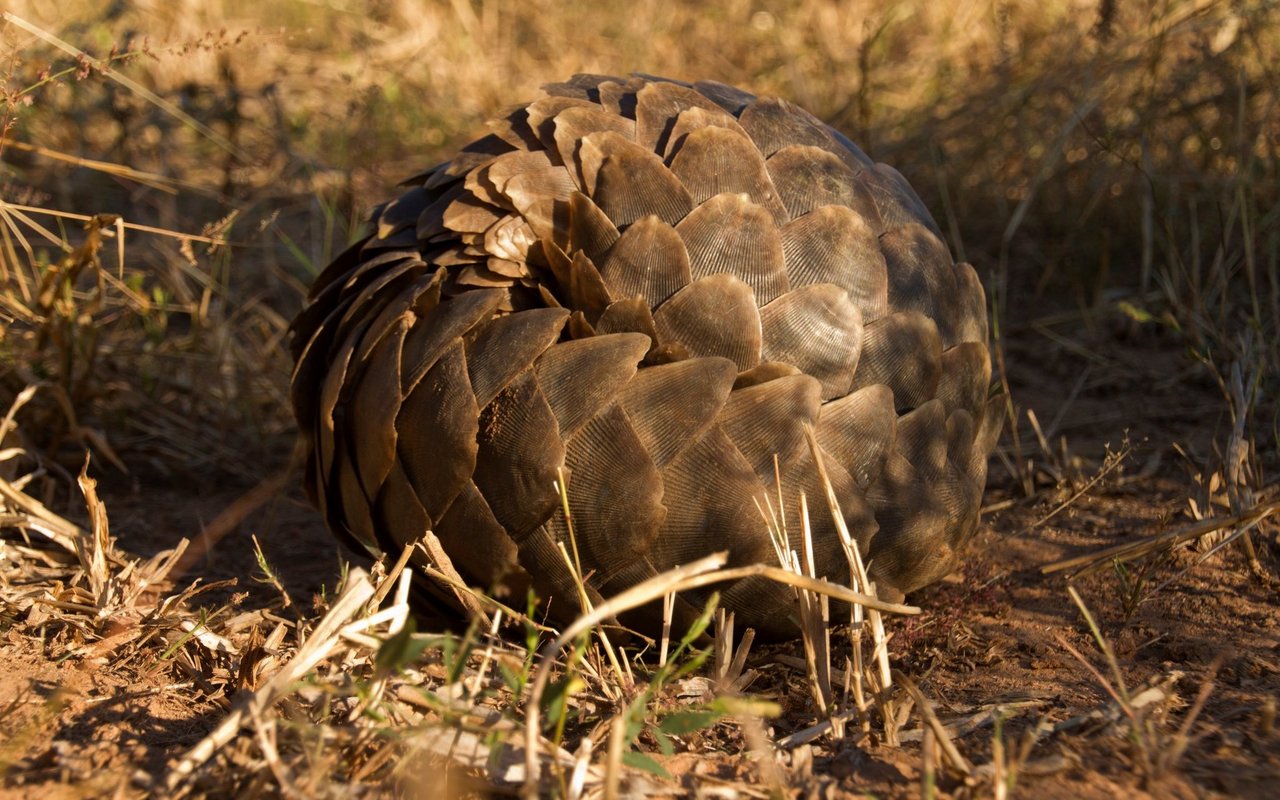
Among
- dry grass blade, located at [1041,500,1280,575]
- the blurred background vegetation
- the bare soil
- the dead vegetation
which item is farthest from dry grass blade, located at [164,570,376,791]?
dry grass blade, located at [1041,500,1280,575]

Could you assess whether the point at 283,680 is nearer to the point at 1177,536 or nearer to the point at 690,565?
the point at 690,565

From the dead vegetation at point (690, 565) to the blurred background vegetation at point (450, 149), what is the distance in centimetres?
2

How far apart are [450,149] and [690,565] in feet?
13.9

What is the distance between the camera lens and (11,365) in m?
3.13

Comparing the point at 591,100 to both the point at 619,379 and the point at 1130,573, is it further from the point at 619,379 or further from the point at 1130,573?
the point at 1130,573

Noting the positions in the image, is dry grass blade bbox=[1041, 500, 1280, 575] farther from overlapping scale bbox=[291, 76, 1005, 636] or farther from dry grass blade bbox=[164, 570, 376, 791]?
dry grass blade bbox=[164, 570, 376, 791]

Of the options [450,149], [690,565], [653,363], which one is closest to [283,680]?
[690,565]

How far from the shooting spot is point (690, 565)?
6.15ft

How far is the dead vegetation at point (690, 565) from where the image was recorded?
6.12ft

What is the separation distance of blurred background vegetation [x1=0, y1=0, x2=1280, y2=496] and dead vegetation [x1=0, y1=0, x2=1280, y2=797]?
0.02 meters

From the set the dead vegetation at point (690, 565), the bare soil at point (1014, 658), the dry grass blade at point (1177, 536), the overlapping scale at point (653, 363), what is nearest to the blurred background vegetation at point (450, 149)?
the dead vegetation at point (690, 565)

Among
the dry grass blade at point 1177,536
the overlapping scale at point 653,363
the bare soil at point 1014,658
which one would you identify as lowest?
the bare soil at point 1014,658

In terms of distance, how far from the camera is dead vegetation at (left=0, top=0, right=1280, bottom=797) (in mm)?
1865

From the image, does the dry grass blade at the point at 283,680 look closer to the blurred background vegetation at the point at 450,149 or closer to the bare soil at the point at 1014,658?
the bare soil at the point at 1014,658
